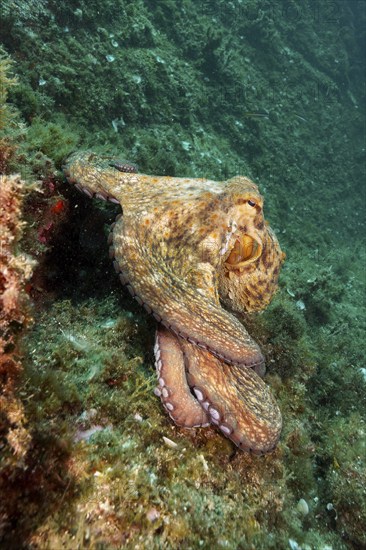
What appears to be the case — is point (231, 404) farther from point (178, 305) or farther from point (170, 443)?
point (178, 305)

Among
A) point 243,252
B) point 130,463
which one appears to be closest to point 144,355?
point 130,463

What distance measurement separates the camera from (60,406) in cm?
253

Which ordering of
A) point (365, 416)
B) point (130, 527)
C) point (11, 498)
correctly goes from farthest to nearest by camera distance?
point (365, 416) → point (130, 527) → point (11, 498)

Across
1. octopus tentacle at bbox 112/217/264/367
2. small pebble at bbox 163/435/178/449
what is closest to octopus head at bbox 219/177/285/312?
octopus tentacle at bbox 112/217/264/367

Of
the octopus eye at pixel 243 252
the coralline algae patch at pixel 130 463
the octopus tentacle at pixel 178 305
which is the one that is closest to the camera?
the coralline algae patch at pixel 130 463

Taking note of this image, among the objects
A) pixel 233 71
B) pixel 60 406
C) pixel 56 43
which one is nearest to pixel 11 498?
pixel 60 406

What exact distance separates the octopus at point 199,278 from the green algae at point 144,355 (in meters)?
0.36

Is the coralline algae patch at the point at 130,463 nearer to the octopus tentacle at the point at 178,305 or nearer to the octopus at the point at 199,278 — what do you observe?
the octopus at the point at 199,278

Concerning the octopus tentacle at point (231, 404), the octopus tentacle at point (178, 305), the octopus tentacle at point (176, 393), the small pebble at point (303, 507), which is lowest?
the small pebble at point (303, 507)

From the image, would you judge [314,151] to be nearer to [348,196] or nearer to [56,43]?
[348,196]

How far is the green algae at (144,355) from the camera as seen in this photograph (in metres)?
2.31

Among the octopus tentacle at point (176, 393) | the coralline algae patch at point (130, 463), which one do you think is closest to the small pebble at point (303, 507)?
the coralline algae patch at point (130, 463)

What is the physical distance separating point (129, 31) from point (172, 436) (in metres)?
13.3

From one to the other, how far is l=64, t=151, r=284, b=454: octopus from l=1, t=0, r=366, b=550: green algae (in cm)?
36
